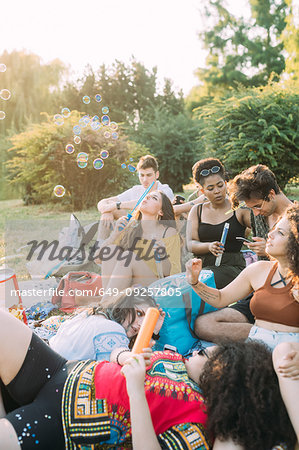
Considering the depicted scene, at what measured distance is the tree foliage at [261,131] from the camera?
799 cm

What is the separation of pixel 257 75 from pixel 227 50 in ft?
9.42

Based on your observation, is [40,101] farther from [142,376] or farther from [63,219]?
[142,376]

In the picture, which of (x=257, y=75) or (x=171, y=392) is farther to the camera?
(x=257, y=75)

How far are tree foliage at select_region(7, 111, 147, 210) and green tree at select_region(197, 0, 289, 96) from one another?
12293 millimetres

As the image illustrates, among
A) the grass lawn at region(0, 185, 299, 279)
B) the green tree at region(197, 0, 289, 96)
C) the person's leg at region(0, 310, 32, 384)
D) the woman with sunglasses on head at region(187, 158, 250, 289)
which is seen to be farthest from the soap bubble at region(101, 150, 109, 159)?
the green tree at region(197, 0, 289, 96)

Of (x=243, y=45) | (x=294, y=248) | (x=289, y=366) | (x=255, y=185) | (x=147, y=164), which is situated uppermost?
(x=243, y=45)

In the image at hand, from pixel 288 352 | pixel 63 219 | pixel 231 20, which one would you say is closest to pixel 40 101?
pixel 63 219

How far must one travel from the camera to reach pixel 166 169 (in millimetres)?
13320

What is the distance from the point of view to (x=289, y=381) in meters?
1.46

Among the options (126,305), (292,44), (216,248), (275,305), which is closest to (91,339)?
(126,305)

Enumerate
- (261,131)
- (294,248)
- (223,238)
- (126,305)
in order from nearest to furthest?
(294,248) → (126,305) → (223,238) → (261,131)

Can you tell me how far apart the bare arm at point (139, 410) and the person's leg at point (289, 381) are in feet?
1.59

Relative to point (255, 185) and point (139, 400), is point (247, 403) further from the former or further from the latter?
point (255, 185)

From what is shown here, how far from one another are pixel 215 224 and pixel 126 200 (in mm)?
1622
